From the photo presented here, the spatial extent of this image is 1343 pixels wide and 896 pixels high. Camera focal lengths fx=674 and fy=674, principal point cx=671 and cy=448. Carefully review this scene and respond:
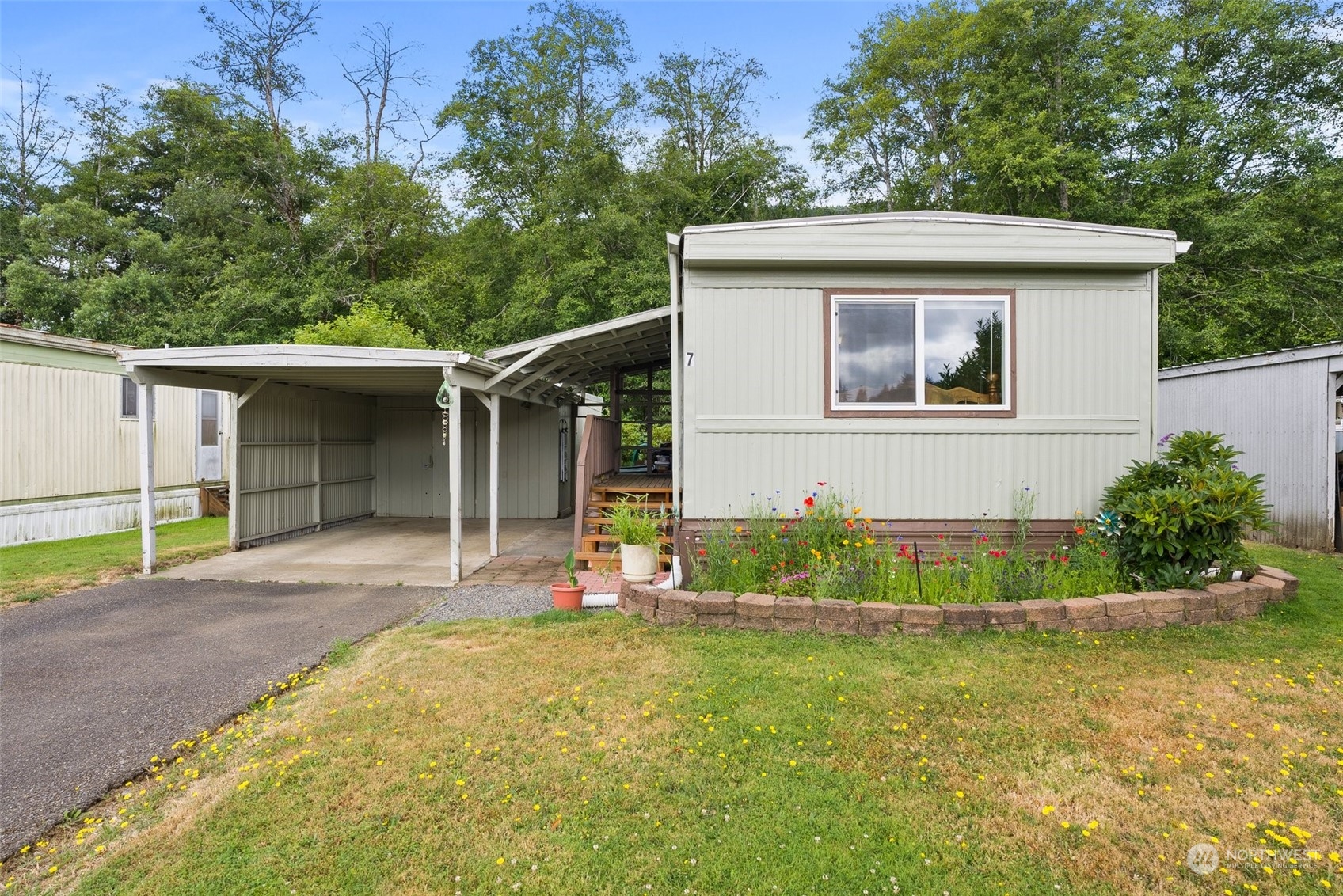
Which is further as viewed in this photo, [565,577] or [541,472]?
[541,472]

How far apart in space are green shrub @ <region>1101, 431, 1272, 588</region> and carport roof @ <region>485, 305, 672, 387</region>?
420cm

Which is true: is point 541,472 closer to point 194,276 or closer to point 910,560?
point 910,560

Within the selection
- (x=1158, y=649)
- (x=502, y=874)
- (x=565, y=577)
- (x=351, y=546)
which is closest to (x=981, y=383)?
(x=1158, y=649)

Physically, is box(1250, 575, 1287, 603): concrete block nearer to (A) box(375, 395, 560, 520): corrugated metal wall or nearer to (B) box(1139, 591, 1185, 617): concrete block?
(B) box(1139, 591, 1185, 617): concrete block

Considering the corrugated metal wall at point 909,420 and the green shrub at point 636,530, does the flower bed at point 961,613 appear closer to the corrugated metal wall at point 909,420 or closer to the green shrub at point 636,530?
the green shrub at point 636,530

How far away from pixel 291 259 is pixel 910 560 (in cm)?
1914

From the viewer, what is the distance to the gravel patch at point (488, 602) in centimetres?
568

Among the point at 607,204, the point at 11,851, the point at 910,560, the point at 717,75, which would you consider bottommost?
the point at 11,851

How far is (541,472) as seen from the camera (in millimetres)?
12453

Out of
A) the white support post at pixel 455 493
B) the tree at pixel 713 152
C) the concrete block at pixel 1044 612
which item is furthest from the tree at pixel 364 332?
the concrete block at pixel 1044 612

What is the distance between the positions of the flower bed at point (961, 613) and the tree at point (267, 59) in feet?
65.6

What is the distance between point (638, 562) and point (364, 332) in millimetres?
12474

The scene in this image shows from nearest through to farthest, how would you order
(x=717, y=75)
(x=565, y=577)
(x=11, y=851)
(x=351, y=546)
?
(x=11, y=851)
(x=565, y=577)
(x=351, y=546)
(x=717, y=75)

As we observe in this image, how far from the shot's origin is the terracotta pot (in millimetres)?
5512
